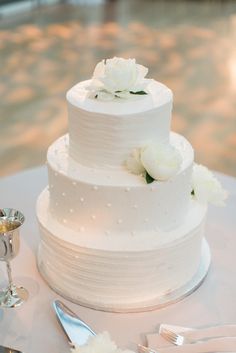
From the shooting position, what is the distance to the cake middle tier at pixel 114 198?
1720mm

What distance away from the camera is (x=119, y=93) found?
5.72 ft

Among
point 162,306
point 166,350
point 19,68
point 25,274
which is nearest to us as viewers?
point 166,350

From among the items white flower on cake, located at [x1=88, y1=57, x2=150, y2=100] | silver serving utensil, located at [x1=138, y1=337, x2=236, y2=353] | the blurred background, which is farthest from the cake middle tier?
the blurred background

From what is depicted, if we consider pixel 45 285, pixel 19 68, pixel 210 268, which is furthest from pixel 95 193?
pixel 19 68

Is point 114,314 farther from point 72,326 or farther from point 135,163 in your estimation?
point 135,163

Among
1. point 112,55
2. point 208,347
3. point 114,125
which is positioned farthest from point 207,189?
point 112,55

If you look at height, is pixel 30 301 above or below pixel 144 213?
below

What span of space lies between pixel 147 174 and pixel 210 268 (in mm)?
549

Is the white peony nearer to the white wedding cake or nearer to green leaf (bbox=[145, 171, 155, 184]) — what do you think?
the white wedding cake

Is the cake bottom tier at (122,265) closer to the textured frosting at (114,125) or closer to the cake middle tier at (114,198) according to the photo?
the cake middle tier at (114,198)

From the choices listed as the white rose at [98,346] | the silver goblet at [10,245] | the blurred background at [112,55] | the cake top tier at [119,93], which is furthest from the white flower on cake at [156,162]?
the blurred background at [112,55]

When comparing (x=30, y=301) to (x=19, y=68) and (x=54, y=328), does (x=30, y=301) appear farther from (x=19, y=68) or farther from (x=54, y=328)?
(x=19, y=68)

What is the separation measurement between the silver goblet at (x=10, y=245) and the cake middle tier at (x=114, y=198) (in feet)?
0.51

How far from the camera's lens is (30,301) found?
187cm
